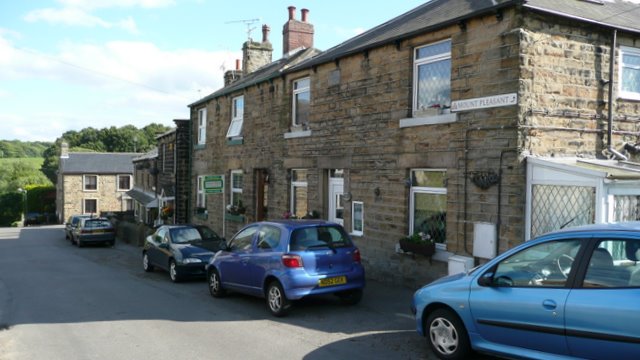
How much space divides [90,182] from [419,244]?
55.2 metres

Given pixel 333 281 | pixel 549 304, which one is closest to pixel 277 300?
pixel 333 281

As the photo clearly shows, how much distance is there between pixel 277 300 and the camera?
29.4 feet

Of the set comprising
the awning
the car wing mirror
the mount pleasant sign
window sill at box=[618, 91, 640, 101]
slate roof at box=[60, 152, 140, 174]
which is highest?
window sill at box=[618, 91, 640, 101]

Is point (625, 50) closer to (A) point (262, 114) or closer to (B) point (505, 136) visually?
(B) point (505, 136)

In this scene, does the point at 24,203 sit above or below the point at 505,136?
below

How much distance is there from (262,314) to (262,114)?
952 centimetres

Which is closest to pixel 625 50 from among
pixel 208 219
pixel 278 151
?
pixel 278 151

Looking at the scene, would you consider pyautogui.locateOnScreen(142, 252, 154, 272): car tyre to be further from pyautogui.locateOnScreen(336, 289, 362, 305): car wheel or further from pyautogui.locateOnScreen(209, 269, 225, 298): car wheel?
pyautogui.locateOnScreen(336, 289, 362, 305): car wheel

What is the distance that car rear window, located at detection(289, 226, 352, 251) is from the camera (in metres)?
9.01

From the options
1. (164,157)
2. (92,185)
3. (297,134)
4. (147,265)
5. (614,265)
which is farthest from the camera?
(92,185)

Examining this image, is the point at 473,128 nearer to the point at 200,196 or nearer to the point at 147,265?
the point at 147,265

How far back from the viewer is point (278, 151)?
54.0 ft

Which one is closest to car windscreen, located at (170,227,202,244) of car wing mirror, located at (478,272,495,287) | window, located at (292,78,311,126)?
window, located at (292,78,311,126)

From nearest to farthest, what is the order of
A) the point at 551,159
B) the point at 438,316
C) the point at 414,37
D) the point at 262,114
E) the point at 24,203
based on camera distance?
the point at 438,316 < the point at 551,159 < the point at 414,37 < the point at 262,114 < the point at 24,203
